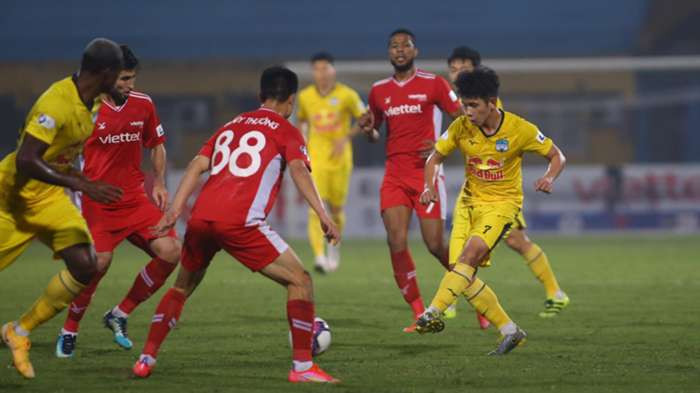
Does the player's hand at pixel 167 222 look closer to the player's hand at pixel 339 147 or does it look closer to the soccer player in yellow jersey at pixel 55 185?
the soccer player in yellow jersey at pixel 55 185

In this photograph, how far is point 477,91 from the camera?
8133 millimetres

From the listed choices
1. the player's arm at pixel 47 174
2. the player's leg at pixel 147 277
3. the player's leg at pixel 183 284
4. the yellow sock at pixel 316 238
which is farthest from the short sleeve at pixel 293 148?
the yellow sock at pixel 316 238

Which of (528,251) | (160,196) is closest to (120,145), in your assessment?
(160,196)

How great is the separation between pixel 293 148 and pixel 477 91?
1.70 m

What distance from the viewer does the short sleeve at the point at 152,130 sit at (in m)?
8.73

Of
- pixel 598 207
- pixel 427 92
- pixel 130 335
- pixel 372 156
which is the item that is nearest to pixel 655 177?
pixel 598 207

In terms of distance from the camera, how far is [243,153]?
6.96 m

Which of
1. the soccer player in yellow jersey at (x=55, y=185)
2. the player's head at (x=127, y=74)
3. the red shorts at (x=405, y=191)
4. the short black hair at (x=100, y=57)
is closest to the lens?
the soccer player in yellow jersey at (x=55, y=185)

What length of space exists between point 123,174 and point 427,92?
284 cm

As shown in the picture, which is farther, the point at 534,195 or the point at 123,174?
the point at 534,195

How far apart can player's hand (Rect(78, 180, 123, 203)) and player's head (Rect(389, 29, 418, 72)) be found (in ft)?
13.6

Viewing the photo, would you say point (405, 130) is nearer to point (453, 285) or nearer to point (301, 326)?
point (453, 285)

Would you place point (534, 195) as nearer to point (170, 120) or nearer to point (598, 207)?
point (598, 207)

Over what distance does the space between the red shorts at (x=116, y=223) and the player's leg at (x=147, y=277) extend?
1.5 inches
